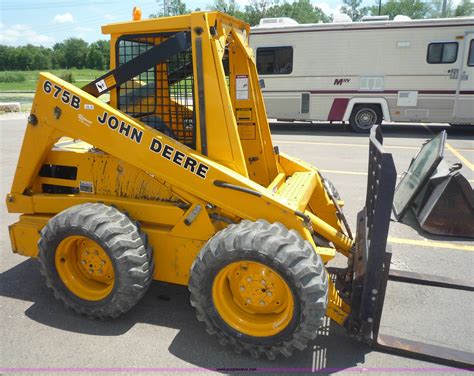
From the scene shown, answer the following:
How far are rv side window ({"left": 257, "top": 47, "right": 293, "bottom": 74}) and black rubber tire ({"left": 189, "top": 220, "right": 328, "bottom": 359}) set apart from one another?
424 inches

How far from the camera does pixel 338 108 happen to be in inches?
502

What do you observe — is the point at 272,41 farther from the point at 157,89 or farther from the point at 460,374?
the point at 460,374

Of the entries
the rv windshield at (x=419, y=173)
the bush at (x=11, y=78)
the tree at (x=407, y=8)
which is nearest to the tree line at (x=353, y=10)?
the tree at (x=407, y=8)

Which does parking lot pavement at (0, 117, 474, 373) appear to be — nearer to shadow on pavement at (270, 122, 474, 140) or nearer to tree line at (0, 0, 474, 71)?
shadow on pavement at (270, 122, 474, 140)

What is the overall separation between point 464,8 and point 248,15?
28.8 m

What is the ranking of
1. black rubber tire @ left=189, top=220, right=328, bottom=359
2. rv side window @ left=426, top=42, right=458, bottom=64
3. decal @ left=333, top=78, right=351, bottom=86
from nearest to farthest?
black rubber tire @ left=189, top=220, right=328, bottom=359
rv side window @ left=426, top=42, right=458, bottom=64
decal @ left=333, top=78, right=351, bottom=86

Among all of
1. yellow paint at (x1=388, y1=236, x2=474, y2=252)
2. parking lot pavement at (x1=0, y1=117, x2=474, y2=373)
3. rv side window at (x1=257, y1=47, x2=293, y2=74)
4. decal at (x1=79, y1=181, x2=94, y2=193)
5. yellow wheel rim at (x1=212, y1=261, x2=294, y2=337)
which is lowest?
parking lot pavement at (x1=0, y1=117, x2=474, y2=373)

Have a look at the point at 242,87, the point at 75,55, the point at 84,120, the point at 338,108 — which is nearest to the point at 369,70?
the point at 338,108

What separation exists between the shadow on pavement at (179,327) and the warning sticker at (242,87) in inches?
80.4

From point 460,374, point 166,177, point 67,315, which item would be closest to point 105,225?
point 166,177

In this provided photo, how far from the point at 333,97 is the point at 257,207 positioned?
10.5m

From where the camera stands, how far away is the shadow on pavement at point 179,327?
9.64 feet

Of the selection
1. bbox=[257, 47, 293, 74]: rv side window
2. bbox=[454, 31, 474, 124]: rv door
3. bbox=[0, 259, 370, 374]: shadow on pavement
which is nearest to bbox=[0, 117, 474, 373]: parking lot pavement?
bbox=[0, 259, 370, 374]: shadow on pavement

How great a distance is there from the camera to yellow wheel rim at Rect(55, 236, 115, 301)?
3.37 meters
